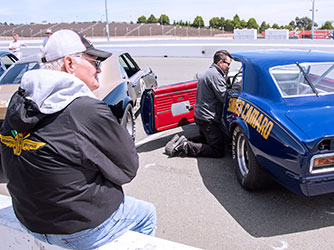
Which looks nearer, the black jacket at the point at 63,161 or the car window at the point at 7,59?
the black jacket at the point at 63,161

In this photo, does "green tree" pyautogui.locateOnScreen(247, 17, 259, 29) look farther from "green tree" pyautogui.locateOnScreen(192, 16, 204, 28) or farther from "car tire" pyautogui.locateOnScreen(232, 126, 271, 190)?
"car tire" pyautogui.locateOnScreen(232, 126, 271, 190)

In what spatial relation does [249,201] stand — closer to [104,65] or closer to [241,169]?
[241,169]

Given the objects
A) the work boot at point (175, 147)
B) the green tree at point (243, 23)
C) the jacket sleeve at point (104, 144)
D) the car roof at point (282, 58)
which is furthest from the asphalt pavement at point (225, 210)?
the green tree at point (243, 23)

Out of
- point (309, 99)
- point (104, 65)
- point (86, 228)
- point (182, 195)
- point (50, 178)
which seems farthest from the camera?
point (104, 65)

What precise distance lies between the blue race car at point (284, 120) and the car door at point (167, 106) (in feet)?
3.28

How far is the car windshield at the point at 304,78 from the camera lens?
3773 millimetres

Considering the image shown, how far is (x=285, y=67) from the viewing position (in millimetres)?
4004

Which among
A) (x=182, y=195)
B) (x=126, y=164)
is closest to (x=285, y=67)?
(x=182, y=195)

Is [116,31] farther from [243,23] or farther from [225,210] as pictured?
[225,210]

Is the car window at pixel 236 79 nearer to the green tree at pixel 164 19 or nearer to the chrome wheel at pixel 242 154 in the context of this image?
the chrome wheel at pixel 242 154

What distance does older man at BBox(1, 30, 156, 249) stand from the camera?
1632mm

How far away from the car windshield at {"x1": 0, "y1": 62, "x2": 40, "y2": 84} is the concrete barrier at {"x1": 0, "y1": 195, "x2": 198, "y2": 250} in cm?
398

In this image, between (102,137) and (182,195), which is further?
(182,195)

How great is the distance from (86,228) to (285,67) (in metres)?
3.11
